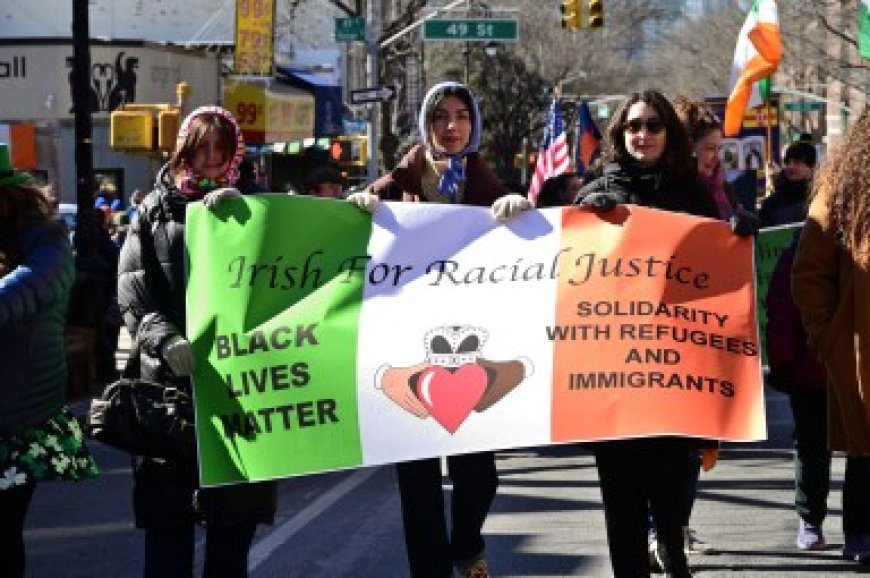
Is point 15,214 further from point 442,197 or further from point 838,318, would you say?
point 838,318

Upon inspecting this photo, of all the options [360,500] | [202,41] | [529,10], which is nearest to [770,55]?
[360,500]

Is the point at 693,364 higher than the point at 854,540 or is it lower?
higher

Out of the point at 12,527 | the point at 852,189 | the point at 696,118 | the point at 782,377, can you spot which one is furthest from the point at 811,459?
the point at 12,527

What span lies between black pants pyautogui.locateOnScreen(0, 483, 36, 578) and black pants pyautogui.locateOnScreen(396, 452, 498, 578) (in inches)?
55.6

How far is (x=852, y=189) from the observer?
5875 millimetres

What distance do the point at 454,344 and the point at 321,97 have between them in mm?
36558

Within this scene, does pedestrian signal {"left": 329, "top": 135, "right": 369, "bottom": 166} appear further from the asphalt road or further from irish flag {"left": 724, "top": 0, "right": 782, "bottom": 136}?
the asphalt road

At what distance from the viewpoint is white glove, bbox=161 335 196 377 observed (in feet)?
18.9

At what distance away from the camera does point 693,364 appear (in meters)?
6.27

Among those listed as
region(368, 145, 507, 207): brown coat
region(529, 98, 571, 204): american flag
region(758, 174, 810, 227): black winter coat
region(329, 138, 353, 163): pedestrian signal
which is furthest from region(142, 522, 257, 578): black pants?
region(329, 138, 353, 163): pedestrian signal

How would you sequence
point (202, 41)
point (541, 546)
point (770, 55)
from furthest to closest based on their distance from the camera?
point (202, 41), point (770, 55), point (541, 546)

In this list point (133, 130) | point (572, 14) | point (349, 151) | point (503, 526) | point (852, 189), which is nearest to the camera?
point (852, 189)

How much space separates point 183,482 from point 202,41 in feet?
122

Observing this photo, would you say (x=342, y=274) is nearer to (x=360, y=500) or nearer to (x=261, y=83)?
(x=360, y=500)
